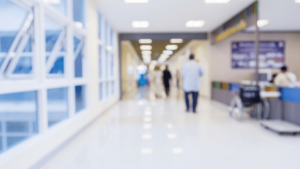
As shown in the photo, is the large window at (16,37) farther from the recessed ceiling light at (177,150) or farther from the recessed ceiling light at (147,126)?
the recessed ceiling light at (147,126)

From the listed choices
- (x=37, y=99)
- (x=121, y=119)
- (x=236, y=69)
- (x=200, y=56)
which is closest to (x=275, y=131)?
(x=121, y=119)

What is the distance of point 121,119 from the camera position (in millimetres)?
5273

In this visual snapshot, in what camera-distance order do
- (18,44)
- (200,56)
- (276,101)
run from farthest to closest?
1. (200,56)
2. (276,101)
3. (18,44)

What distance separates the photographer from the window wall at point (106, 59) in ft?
23.0

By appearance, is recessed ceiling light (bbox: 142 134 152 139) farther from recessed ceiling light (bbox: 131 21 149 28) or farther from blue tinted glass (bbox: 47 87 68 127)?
recessed ceiling light (bbox: 131 21 149 28)

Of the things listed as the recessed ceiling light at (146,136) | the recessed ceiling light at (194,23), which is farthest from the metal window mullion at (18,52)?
the recessed ceiling light at (194,23)

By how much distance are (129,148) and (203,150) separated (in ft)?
3.53

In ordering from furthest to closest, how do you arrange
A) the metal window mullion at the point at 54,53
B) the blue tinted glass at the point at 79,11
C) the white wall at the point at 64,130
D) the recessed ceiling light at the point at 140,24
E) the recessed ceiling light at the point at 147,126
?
the recessed ceiling light at the point at 140,24 < the blue tinted glass at the point at 79,11 < the recessed ceiling light at the point at 147,126 < the metal window mullion at the point at 54,53 < the white wall at the point at 64,130

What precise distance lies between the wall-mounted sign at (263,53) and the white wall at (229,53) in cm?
19

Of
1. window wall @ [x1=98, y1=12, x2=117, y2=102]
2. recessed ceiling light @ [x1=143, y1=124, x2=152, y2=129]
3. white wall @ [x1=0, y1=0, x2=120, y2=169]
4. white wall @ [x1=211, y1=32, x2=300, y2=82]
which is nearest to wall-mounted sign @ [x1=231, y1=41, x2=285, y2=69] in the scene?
white wall @ [x1=211, y1=32, x2=300, y2=82]

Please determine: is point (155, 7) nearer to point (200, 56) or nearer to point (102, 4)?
point (102, 4)

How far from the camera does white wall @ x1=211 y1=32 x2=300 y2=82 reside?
965 cm

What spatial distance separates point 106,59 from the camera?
8523mm

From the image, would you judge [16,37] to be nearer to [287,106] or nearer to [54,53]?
[54,53]
